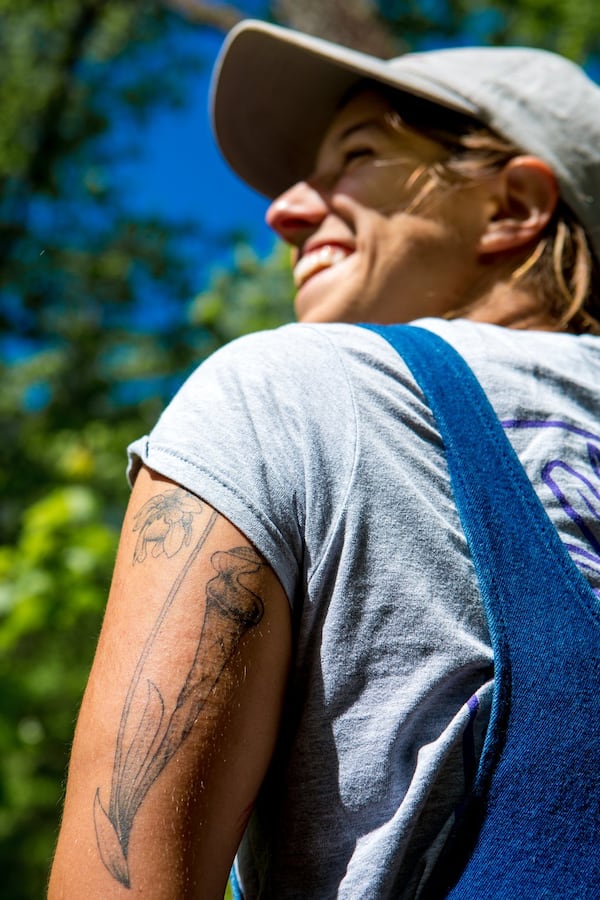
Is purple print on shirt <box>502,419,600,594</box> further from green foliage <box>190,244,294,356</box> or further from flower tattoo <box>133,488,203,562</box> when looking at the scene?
green foliage <box>190,244,294,356</box>

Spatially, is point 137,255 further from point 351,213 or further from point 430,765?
point 430,765

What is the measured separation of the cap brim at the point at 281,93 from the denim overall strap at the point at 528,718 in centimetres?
102

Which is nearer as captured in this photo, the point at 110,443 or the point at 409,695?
the point at 409,695

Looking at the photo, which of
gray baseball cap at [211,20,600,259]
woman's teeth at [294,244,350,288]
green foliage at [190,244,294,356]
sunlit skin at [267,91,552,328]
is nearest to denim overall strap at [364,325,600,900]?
sunlit skin at [267,91,552,328]

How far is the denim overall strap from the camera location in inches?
34.6

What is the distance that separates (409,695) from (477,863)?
165mm

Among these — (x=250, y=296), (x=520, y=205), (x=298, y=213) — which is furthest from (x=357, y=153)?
(x=250, y=296)

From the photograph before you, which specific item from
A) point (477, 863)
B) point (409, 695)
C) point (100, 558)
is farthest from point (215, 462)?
point (100, 558)

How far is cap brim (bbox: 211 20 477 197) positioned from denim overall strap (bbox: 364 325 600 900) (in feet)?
3.35

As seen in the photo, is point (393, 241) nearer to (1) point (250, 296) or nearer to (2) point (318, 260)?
(2) point (318, 260)

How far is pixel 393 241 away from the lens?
5.50ft

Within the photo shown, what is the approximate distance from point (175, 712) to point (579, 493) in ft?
1.75

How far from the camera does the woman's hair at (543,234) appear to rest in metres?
1.65

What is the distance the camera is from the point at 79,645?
23.6 feet
